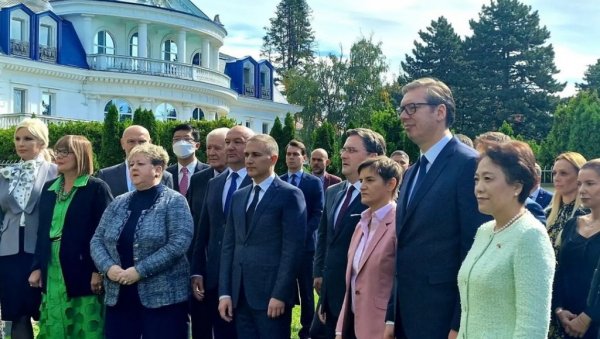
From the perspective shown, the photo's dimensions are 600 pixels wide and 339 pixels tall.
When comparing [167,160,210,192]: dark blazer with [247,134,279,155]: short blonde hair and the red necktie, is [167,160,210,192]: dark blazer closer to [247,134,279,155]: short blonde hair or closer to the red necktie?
the red necktie

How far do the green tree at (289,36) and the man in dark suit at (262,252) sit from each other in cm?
6636

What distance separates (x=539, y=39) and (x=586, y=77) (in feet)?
37.4

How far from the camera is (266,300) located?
5645 mm

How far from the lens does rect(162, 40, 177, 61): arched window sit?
36.2m

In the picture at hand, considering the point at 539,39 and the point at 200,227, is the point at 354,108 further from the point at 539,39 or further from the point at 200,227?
the point at 200,227

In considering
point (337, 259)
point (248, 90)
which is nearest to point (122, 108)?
point (248, 90)

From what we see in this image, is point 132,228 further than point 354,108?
No

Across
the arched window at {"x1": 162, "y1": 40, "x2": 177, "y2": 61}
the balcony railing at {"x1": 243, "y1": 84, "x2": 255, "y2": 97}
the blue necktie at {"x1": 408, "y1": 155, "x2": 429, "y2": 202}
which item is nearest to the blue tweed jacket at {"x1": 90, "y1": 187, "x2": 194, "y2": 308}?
the blue necktie at {"x1": 408, "y1": 155, "x2": 429, "y2": 202}

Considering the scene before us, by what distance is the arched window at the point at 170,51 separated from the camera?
36188mm

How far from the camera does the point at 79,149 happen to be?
20.8ft

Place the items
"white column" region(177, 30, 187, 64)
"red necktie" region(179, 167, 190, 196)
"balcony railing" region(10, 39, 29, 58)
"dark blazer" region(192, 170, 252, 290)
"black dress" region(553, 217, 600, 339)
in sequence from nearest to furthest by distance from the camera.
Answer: "black dress" region(553, 217, 600, 339), "dark blazer" region(192, 170, 252, 290), "red necktie" region(179, 167, 190, 196), "balcony railing" region(10, 39, 29, 58), "white column" region(177, 30, 187, 64)

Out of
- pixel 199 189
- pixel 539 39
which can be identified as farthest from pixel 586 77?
pixel 199 189

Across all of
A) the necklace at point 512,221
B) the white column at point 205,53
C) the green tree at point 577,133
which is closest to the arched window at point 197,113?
the white column at point 205,53

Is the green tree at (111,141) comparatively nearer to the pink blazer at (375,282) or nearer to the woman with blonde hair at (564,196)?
the woman with blonde hair at (564,196)
